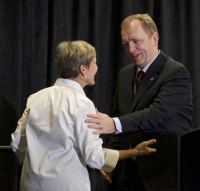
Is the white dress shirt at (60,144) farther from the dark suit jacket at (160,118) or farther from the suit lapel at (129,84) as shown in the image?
the suit lapel at (129,84)

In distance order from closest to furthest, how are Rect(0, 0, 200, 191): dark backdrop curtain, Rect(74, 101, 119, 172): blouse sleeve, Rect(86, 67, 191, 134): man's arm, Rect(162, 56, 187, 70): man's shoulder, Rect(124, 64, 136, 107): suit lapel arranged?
Rect(74, 101, 119, 172): blouse sleeve
Rect(86, 67, 191, 134): man's arm
Rect(162, 56, 187, 70): man's shoulder
Rect(124, 64, 136, 107): suit lapel
Rect(0, 0, 200, 191): dark backdrop curtain

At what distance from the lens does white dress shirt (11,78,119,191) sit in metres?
1.40

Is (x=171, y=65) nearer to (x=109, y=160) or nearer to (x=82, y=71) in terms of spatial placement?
(x=82, y=71)

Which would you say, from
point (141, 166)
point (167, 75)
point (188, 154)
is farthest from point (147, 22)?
point (188, 154)

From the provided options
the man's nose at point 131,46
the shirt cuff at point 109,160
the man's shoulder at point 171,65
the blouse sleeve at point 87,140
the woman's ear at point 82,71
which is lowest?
the shirt cuff at point 109,160

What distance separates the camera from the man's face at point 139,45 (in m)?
2.01

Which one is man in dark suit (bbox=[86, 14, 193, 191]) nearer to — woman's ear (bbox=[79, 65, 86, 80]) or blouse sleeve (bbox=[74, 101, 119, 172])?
blouse sleeve (bbox=[74, 101, 119, 172])

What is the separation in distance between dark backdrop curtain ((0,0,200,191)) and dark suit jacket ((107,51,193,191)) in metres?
1.00

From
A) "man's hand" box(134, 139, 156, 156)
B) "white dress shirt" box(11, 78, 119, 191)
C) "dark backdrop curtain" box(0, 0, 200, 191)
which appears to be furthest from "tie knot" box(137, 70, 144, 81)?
"dark backdrop curtain" box(0, 0, 200, 191)

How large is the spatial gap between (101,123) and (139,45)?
0.74 m

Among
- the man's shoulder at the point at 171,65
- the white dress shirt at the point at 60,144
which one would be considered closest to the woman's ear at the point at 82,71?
the white dress shirt at the point at 60,144

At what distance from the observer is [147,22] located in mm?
2039

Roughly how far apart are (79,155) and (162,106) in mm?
614

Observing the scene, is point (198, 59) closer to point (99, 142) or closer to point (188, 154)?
point (99, 142)
